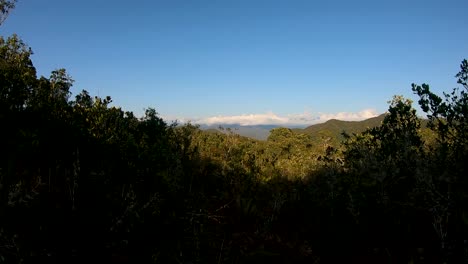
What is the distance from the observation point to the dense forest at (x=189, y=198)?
5.68 meters

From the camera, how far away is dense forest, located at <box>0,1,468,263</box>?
5676 mm

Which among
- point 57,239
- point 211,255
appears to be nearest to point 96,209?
point 57,239

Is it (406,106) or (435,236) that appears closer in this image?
(435,236)

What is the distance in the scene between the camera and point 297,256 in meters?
7.53

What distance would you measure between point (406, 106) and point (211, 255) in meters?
6.29

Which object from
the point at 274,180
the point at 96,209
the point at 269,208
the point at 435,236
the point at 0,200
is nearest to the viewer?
the point at 0,200

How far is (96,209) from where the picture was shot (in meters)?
6.27

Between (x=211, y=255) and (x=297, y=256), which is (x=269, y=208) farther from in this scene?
(x=211, y=255)

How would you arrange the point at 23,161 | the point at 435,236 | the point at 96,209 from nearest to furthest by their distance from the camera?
the point at 96,209 → the point at 435,236 → the point at 23,161

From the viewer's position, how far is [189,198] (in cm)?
914

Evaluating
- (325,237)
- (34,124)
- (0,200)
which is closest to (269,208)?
(325,237)

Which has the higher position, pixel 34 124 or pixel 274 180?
pixel 34 124

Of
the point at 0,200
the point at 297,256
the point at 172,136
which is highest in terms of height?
the point at 172,136

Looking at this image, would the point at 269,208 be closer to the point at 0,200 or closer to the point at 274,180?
the point at 274,180
